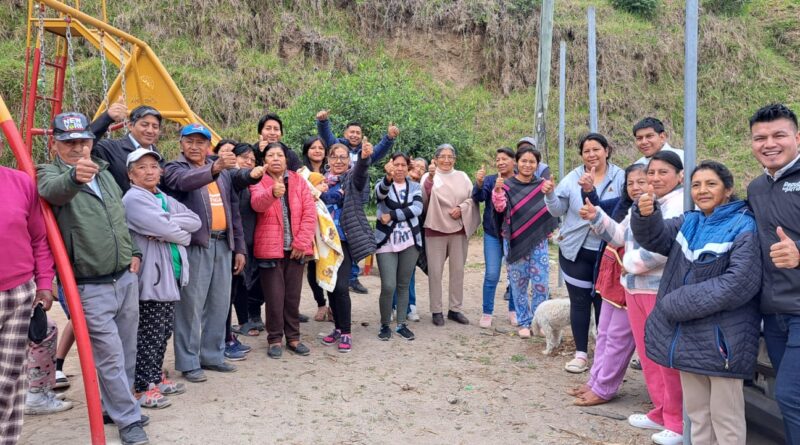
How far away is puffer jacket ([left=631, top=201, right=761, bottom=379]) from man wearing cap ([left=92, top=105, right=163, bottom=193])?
3.28 m

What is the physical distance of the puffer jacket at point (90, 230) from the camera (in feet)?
10.5

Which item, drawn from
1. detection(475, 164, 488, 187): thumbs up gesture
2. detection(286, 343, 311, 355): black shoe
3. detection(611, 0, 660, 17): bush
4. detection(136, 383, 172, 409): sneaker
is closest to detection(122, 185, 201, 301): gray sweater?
detection(136, 383, 172, 409): sneaker

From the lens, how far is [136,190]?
369 cm

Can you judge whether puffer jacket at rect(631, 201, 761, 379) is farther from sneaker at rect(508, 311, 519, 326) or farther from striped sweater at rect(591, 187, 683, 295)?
sneaker at rect(508, 311, 519, 326)

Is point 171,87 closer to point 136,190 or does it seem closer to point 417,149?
point 136,190

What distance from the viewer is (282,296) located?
4.96m

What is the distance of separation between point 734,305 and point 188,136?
3.49 meters

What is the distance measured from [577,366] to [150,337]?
10.3ft

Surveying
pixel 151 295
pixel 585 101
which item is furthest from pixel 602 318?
pixel 585 101

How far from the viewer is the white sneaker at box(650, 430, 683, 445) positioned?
11.1ft

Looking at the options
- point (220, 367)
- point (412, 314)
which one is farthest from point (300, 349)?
point (412, 314)

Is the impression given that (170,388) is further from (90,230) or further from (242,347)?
(90,230)

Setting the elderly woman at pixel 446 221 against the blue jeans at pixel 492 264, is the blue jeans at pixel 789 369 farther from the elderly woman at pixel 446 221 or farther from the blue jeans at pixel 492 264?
the elderly woman at pixel 446 221

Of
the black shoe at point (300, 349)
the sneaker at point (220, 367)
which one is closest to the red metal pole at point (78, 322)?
the sneaker at point (220, 367)
